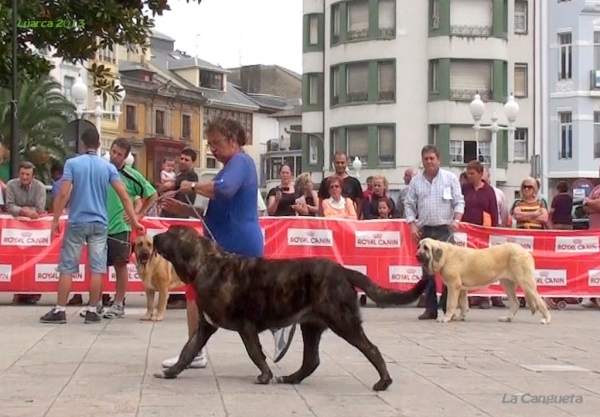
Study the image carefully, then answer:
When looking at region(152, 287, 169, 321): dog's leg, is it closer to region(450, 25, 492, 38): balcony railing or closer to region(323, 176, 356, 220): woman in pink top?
region(323, 176, 356, 220): woman in pink top

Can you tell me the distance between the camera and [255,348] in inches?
325

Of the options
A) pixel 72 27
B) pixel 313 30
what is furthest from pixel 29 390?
pixel 313 30

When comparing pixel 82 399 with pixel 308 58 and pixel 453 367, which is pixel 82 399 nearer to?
pixel 453 367

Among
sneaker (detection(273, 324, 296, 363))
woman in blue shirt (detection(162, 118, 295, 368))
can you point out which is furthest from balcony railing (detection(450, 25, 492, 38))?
woman in blue shirt (detection(162, 118, 295, 368))

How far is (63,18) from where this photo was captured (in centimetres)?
1381

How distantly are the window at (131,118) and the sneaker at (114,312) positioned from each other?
7329 cm

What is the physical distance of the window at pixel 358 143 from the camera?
5619 cm

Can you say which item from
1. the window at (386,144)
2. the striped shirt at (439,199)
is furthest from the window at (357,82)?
the striped shirt at (439,199)

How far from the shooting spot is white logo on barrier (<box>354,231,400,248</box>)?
16391 mm

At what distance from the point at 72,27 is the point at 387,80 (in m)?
42.8

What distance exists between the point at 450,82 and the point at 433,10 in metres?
3.68

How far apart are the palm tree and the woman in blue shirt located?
43306 mm

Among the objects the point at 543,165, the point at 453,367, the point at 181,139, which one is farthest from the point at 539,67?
the point at 453,367

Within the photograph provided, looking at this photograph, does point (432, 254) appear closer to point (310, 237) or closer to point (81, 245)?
point (310, 237)
